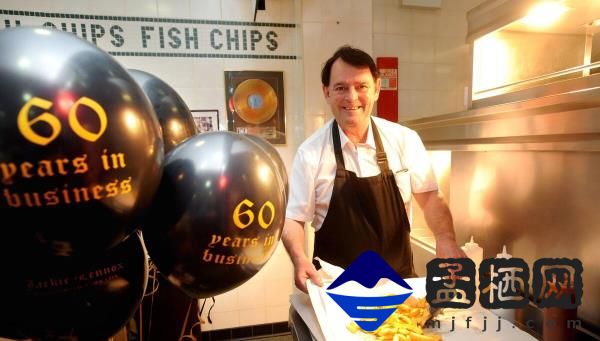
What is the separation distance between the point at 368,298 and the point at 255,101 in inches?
70.5

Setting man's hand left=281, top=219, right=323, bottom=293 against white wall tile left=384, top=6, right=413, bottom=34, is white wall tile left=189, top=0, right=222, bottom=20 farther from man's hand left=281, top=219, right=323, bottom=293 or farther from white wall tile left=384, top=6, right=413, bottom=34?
man's hand left=281, top=219, right=323, bottom=293

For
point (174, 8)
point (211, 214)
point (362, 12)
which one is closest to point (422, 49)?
point (362, 12)

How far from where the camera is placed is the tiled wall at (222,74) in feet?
7.12

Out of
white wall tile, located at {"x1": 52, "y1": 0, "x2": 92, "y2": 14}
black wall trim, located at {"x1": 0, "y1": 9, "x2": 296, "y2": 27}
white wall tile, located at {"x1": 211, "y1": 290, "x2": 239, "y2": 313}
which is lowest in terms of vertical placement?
white wall tile, located at {"x1": 211, "y1": 290, "x2": 239, "y2": 313}

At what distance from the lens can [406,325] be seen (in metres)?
0.93

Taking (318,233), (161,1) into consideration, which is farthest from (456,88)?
(161,1)

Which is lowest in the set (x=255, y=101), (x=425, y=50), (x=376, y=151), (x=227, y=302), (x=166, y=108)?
(x=227, y=302)

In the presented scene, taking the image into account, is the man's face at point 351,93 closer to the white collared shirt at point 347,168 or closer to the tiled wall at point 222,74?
the white collared shirt at point 347,168

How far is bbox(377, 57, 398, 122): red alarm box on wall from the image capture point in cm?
237

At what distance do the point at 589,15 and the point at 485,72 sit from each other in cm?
41

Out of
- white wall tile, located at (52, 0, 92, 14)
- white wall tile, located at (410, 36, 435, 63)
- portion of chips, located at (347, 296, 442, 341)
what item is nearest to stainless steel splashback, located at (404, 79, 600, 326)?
portion of chips, located at (347, 296, 442, 341)

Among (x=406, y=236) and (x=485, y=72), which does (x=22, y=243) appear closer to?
(x=406, y=236)

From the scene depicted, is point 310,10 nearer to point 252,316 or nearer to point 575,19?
point 575,19

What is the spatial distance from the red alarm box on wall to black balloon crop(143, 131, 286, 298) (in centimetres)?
187
